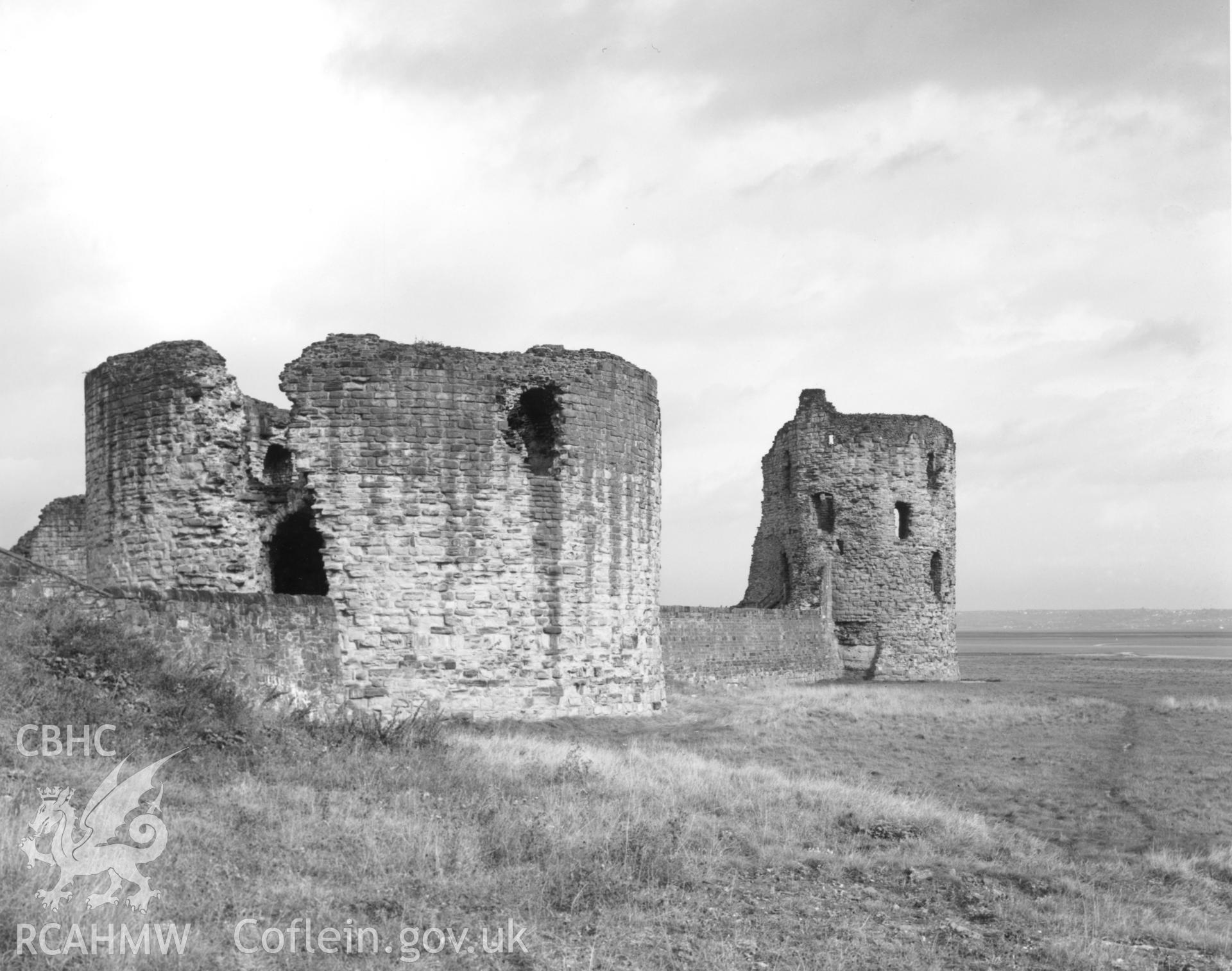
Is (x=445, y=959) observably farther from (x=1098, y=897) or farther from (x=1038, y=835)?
(x=1038, y=835)

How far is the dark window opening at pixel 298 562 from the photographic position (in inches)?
672

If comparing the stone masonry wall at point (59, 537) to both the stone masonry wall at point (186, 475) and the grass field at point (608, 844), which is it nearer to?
the stone masonry wall at point (186, 475)

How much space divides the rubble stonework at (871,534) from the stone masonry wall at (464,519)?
14477mm

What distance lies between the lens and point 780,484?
3183 cm

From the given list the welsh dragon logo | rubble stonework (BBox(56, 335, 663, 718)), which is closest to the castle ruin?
rubble stonework (BBox(56, 335, 663, 718))

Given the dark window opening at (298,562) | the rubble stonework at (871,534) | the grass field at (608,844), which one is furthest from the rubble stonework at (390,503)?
the rubble stonework at (871,534)

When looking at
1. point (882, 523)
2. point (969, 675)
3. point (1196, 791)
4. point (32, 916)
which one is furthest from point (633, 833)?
point (969, 675)

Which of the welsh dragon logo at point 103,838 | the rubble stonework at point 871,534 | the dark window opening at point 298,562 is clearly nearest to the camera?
the welsh dragon logo at point 103,838

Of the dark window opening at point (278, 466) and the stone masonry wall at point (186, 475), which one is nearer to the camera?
the stone masonry wall at point (186, 475)

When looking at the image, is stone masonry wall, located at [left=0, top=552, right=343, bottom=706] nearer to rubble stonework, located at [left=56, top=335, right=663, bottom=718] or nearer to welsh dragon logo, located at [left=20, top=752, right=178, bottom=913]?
rubble stonework, located at [left=56, top=335, right=663, bottom=718]

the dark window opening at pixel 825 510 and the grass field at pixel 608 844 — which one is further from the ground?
the dark window opening at pixel 825 510

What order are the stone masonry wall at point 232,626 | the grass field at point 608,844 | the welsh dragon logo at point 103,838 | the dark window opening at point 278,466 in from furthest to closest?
the dark window opening at point 278,466 → the stone masonry wall at point 232,626 → the grass field at point 608,844 → the welsh dragon logo at point 103,838

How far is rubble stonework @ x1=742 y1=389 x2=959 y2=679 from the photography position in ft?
98.9

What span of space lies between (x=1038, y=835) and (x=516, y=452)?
8.71 metres
